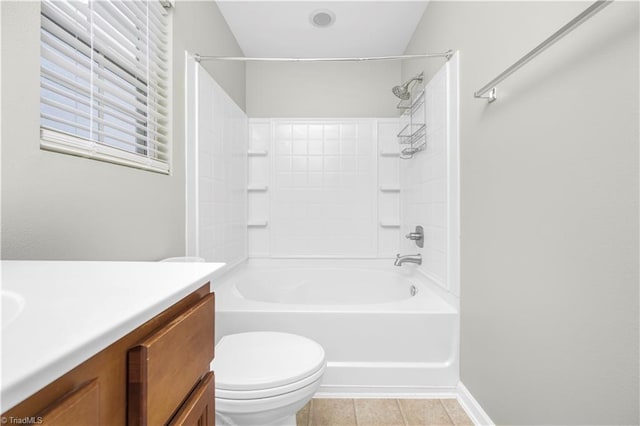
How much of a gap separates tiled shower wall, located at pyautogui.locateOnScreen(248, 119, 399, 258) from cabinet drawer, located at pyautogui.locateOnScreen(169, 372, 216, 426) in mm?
2129

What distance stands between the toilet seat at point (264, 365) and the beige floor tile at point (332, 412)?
50 centimetres

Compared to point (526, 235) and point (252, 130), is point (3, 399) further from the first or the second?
point (252, 130)

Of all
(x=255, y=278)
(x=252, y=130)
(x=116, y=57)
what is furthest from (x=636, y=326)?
(x=252, y=130)

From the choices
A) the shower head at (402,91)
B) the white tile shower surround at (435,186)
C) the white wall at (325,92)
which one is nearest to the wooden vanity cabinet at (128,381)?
the white tile shower surround at (435,186)

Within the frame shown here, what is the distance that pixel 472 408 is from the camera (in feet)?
4.87

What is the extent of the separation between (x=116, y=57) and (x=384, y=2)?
1.71 meters

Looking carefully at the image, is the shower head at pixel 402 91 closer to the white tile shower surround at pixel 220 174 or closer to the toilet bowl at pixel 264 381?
the white tile shower surround at pixel 220 174

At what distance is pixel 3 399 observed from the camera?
230mm

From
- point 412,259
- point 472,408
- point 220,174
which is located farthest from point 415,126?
point 472,408

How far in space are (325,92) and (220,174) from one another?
1.35 meters

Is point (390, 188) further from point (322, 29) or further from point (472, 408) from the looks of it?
point (472, 408)

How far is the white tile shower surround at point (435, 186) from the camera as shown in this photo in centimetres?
179

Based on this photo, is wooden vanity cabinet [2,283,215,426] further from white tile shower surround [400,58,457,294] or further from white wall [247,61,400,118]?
white wall [247,61,400,118]

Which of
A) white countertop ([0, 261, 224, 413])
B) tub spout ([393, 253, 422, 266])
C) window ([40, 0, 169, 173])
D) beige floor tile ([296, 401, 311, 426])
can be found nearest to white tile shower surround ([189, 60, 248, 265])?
window ([40, 0, 169, 173])
